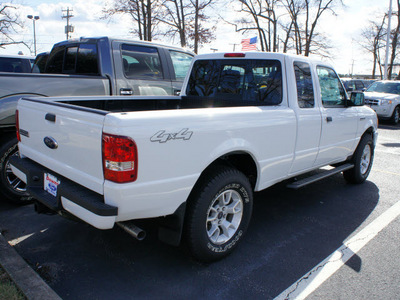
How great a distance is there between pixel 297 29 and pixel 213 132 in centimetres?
3028

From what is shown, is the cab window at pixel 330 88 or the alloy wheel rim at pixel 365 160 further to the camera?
the alloy wheel rim at pixel 365 160

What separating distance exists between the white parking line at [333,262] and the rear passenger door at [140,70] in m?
3.67

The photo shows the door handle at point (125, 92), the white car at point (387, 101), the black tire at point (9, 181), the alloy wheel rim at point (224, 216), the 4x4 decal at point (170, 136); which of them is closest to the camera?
the 4x4 decal at point (170, 136)

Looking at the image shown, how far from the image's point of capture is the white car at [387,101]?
13.4 metres

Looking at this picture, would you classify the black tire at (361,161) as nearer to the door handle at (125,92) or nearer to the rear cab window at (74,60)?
the door handle at (125,92)

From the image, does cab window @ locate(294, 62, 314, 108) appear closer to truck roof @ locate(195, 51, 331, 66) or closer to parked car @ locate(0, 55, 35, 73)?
truck roof @ locate(195, 51, 331, 66)

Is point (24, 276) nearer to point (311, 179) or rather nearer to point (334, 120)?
point (311, 179)

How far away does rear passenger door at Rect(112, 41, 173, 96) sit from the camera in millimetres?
5262

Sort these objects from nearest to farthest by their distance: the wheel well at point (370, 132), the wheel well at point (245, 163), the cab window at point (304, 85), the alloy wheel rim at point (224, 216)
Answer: the alloy wheel rim at point (224, 216)
the wheel well at point (245, 163)
the cab window at point (304, 85)
the wheel well at point (370, 132)

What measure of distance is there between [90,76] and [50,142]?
2.31 meters

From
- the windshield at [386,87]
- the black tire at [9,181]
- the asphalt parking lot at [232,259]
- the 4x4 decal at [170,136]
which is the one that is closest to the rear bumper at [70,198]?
the 4x4 decal at [170,136]

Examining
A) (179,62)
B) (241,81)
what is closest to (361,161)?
(241,81)

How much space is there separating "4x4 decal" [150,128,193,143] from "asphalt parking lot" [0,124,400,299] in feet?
3.12

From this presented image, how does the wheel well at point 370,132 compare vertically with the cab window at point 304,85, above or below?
below
